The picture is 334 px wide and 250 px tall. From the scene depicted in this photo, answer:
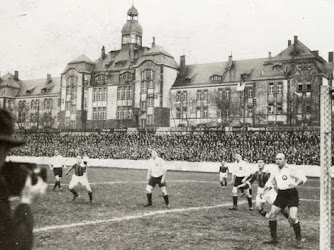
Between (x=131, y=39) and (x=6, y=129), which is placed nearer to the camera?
(x=6, y=129)

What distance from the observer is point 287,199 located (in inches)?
344

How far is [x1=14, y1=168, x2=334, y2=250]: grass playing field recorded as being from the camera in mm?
8211

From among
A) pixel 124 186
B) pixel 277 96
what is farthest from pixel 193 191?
pixel 277 96

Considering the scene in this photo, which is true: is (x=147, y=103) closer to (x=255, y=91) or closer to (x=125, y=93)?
(x=125, y=93)

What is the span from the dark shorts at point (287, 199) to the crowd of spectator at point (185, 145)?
18.9 metres

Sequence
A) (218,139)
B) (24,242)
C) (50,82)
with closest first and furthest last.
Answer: (24,242)
(218,139)
(50,82)

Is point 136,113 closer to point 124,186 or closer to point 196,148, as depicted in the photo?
point 196,148

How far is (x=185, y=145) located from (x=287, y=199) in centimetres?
2535

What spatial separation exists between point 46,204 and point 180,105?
154ft

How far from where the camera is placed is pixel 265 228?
34.1 ft

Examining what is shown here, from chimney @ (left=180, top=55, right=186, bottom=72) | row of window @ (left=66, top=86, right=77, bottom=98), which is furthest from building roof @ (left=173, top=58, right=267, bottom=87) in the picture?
row of window @ (left=66, top=86, right=77, bottom=98)

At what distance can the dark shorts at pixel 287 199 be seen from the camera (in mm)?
8688

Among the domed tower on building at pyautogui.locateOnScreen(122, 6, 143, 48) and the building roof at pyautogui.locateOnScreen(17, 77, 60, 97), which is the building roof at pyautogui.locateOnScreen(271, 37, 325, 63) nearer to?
the domed tower on building at pyautogui.locateOnScreen(122, 6, 143, 48)

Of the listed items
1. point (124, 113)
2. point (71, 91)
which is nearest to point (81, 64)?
point (71, 91)
